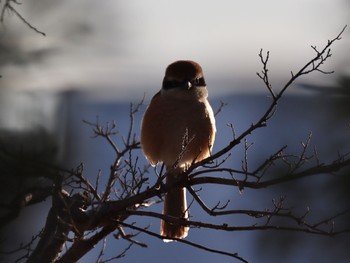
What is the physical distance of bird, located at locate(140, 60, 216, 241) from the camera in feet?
14.0

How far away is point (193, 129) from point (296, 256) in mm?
2607

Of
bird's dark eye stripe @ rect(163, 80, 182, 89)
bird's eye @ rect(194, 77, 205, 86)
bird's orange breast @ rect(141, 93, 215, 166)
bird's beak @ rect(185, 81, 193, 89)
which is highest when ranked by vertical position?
bird's eye @ rect(194, 77, 205, 86)

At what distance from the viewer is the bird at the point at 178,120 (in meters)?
4.28

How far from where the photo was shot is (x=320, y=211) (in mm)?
1827

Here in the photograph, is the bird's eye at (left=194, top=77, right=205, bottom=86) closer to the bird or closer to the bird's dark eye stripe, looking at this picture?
the bird

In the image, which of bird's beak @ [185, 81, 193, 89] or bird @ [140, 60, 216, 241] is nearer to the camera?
bird @ [140, 60, 216, 241]

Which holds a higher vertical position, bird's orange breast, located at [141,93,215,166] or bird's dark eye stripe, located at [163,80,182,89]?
bird's dark eye stripe, located at [163,80,182,89]

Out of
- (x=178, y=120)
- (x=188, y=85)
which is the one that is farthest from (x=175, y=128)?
(x=188, y=85)

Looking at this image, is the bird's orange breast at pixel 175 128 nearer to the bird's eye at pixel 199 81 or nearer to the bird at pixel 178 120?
the bird at pixel 178 120

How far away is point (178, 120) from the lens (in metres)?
4.32

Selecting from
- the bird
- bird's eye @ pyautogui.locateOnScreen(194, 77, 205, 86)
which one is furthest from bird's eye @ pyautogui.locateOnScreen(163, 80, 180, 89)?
bird's eye @ pyautogui.locateOnScreen(194, 77, 205, 86)

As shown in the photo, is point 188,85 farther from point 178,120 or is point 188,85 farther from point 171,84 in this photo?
point 178,120

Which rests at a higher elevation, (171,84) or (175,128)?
(171,84)

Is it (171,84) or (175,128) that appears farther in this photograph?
(171,84)
